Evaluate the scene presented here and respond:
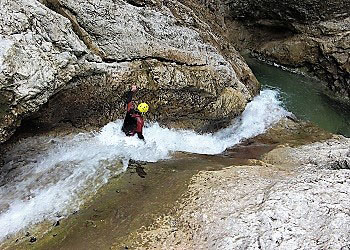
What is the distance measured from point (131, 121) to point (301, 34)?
17.2 metres

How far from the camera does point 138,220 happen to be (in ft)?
27.6

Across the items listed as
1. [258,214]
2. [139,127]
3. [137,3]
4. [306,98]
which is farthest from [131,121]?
[306,98]

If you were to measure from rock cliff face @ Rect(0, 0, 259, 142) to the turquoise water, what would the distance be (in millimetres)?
4631

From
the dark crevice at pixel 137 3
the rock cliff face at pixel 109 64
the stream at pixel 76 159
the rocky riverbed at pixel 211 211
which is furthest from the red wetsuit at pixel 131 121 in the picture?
the dark crevice at pixel 137 3

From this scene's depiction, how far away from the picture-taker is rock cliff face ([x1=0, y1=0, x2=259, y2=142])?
364 inches

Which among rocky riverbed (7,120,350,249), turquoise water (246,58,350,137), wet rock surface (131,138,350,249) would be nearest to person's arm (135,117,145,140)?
rocky riverbed (7,120,350,249)

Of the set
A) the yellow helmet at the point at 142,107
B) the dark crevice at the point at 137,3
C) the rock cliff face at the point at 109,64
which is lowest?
the yellow helmet at the point at 142,107

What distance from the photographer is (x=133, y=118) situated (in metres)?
13.0

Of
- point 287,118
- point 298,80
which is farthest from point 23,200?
point 298,80

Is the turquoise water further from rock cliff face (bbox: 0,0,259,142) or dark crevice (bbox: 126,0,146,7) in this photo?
dark crevice (bbox: 126,0,146,7)

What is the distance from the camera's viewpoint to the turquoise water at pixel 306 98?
20188mm

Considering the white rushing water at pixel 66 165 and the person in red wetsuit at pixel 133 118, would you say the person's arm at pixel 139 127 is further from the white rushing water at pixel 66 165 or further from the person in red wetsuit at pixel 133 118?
the white rushing water at pixel 66 165

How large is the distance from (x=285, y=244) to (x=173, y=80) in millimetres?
7936

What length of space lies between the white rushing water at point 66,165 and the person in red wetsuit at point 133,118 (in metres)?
0.23
